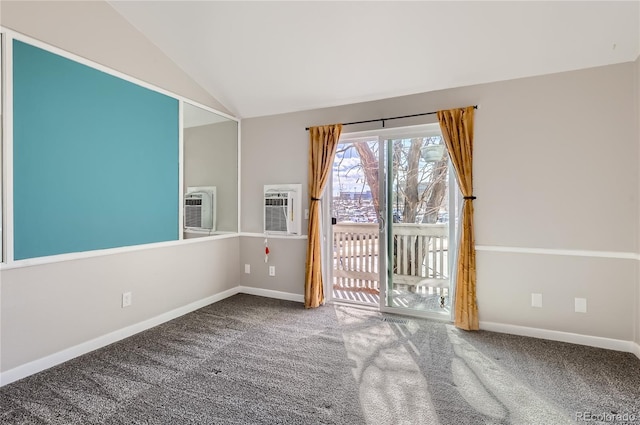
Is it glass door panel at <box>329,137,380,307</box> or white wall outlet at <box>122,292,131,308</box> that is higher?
glass door panel at <box>329,137,380,307</box>

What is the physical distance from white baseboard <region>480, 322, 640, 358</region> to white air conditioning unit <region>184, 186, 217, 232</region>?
3152 millimetres

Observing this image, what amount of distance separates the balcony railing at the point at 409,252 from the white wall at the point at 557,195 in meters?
0.40

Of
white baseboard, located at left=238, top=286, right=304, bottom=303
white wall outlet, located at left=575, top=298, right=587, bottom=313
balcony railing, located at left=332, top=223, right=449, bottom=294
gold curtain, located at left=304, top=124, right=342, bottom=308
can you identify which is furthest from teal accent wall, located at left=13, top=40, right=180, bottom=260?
white wall outlet, located at left=575, top=298, right=587, bottom=313

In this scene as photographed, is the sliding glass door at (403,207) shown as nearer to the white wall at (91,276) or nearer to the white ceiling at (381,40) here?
the white ceiling at (381,40)

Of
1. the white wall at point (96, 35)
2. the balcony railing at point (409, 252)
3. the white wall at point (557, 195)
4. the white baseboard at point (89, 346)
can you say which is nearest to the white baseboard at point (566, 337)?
the white wall at point (557, 195)

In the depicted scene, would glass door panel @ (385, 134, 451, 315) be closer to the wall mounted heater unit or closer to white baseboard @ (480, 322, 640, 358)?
white baseboard @ (480, 322, 640, 358)

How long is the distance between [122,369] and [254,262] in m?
2.04

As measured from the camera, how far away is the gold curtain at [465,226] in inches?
119

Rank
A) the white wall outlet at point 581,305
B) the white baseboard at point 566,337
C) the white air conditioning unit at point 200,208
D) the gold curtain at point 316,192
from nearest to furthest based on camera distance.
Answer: the white baseboard at point 566,337 < the white wall outlet at point 581,305 < the white air conditioning unit at point 200,208 < the gold curtain at point 316,192

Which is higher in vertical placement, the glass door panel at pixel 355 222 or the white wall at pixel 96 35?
the white wall at pixel 96 35

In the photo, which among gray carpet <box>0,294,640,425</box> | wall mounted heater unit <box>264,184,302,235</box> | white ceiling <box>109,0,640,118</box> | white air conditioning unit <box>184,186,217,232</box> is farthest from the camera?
wall mounted heater unit <box>264,184,302,235</box>

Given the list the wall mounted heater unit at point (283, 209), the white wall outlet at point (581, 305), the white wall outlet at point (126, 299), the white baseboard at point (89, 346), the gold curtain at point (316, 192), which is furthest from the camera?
the wall mounted heater unit at point (283, 209)

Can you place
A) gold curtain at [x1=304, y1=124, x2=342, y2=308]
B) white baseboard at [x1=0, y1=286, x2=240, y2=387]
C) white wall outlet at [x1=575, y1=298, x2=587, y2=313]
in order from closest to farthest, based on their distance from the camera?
white baseboard at [x1=0, y1=286, x2=240, y2=387]
white wall outlet at [x1=575, y1=298, x2=587, y2=313]
gold curtain at [x1=304, y1=124, x2=342, y2=308]

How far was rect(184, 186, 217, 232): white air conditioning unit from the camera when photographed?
3518 millimetres
